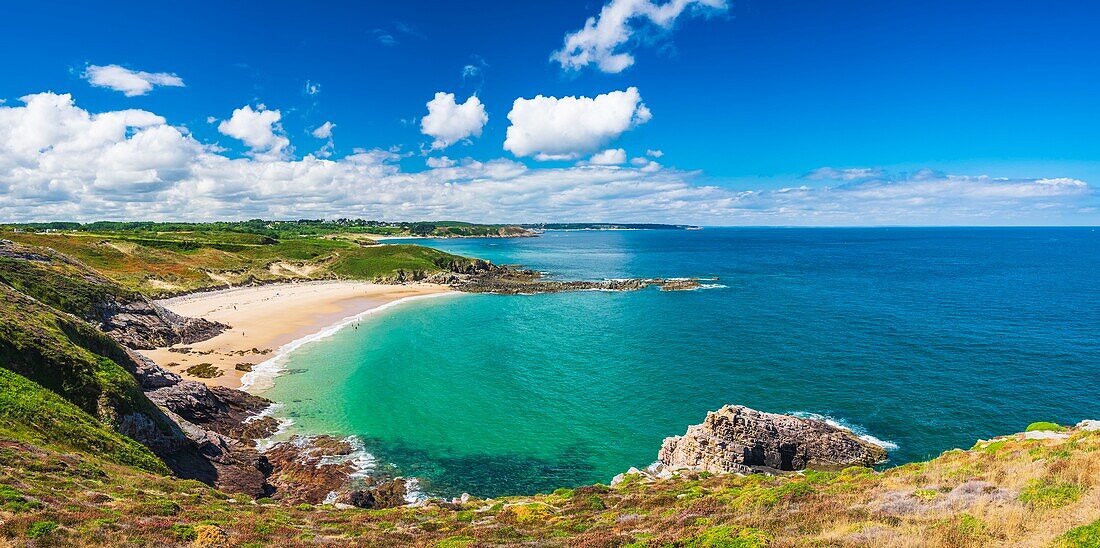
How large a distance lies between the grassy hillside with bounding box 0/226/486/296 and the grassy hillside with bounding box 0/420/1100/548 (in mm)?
113960

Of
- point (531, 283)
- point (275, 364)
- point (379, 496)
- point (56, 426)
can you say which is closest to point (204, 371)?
point (275, 364)

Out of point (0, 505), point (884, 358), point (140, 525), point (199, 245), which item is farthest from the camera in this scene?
point (199, 245)

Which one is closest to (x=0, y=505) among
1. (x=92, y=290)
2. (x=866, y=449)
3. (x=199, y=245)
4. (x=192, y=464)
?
(x=192, y=464)

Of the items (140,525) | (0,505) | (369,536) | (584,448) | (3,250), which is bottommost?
(584,448)

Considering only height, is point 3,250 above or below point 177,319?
above

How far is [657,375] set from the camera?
62.2m

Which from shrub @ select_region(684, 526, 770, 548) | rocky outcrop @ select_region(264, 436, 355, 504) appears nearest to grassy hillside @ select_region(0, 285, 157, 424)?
rocky outcrop @ select_region(264, 436, 355, 504)

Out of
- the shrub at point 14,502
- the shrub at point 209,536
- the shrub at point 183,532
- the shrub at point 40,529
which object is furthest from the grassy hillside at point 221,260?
the shrub at point 209,536

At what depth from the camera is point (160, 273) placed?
130m

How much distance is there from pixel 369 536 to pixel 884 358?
218 feet

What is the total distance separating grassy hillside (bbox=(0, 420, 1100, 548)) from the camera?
55.1 ft

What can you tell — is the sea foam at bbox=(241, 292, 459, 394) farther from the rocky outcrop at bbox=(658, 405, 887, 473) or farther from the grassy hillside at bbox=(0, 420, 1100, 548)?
the rocky outcrop at bbox=(658, 405, 887, 473)

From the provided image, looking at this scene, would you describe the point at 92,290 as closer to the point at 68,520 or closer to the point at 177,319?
the point at 177,319

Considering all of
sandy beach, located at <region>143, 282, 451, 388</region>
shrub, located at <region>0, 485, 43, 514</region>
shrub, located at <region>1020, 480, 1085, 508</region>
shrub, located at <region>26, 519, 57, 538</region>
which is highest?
shrub, located at <region>1020, 480, 1085, 508</region>
